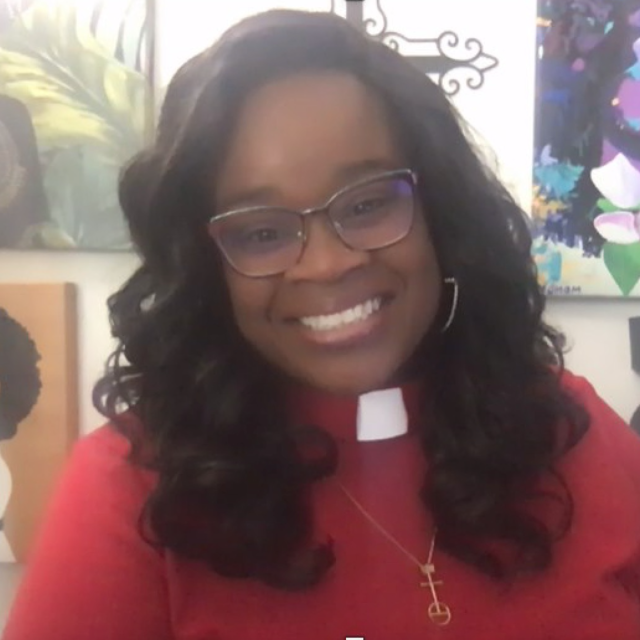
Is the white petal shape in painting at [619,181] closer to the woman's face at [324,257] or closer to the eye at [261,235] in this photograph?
the woman's face at [324,257]

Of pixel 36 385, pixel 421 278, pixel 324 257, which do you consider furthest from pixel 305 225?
pixel 36 385

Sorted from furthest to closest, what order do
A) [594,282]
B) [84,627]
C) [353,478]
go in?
[594,282], [353,478], [84,627]

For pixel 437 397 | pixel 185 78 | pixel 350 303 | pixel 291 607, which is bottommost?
pixel 291 607

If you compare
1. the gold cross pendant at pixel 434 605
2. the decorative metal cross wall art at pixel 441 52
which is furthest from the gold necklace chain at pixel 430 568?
the decorative metal cross wall art at pixel 441 52

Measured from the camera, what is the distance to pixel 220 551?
36.7 inches

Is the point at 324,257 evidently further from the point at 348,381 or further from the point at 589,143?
the point at 589,143

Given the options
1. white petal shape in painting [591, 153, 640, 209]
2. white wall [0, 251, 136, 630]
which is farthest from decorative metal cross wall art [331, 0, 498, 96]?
white wall [0, 251, 136, 630]

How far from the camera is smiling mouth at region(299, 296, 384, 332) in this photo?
94 cm

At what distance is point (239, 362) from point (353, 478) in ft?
0.55

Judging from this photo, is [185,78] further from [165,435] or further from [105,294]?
[105,294]

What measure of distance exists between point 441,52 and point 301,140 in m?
0.45

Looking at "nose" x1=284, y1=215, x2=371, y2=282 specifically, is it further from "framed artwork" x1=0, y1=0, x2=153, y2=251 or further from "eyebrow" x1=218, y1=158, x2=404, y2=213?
"framed artwork" x1=0, y1=0, x2=153, y2=251

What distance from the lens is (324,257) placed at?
35.9 inches

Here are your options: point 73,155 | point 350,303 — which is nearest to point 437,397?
point 350,303
